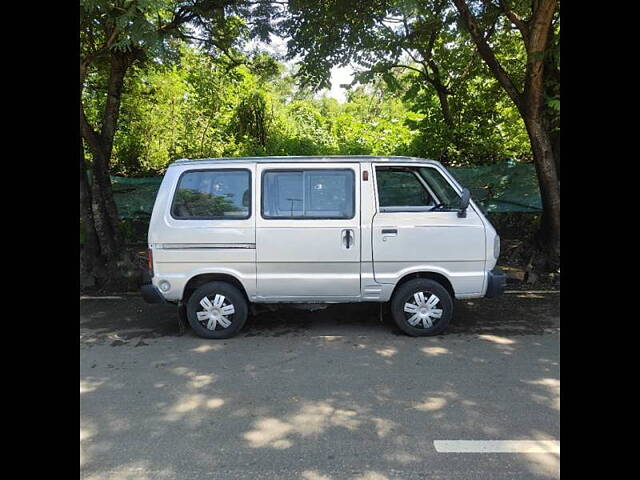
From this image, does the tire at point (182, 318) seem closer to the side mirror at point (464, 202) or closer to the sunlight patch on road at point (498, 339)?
the side mirror at point (464, 202)

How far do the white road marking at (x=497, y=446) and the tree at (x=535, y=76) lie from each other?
5550mm

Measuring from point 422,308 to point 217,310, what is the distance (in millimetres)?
2250

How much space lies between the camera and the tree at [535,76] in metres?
7.08

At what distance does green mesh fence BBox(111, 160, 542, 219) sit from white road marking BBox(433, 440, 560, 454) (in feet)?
22.8

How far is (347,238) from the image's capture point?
5172 millimetres

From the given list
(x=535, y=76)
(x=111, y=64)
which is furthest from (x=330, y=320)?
(x=111, y=64)

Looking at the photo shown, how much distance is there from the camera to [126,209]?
395 inches

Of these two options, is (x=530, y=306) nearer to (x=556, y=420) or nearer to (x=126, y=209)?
(x=556, y=420)

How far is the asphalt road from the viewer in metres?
2.94

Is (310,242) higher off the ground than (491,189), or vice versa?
(491,189)

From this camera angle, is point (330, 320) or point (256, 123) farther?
point (256, 123)

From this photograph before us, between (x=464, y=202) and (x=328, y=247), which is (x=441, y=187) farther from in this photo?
(x=328, y=247)
